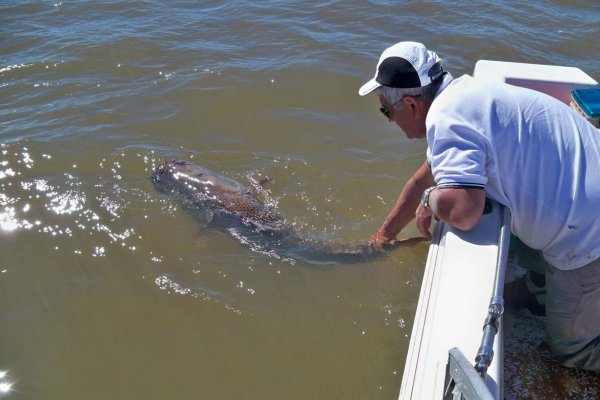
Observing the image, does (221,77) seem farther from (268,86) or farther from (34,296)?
(34,296)

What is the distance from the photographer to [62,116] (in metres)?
6.99

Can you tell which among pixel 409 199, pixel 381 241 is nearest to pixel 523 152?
pixel 409 199

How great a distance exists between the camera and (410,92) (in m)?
2.93

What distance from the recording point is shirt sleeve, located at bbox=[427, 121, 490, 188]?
2555mm

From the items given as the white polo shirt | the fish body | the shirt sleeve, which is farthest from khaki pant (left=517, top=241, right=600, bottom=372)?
the fish body

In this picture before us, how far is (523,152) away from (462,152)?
0.30m

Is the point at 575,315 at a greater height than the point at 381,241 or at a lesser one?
greater

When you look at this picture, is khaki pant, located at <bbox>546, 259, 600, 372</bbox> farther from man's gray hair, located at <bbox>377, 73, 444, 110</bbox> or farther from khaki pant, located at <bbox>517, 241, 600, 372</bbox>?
man's gray hair, located at <bbox>377, 73, 444, 110</bbox>

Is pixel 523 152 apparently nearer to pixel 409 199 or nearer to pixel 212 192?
pixel 409 199

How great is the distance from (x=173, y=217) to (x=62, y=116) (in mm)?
2560

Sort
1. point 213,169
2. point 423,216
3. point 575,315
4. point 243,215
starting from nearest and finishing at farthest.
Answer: point 575,315 → point 423,216 → point 243,215 → point 213,169

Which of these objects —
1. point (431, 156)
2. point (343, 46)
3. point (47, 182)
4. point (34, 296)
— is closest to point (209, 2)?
point (343, 46)

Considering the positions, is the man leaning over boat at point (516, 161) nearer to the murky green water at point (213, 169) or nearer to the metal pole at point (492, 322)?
the metal pole at point (492, 322)

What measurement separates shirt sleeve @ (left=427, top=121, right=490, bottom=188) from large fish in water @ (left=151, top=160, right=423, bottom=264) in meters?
1.93
